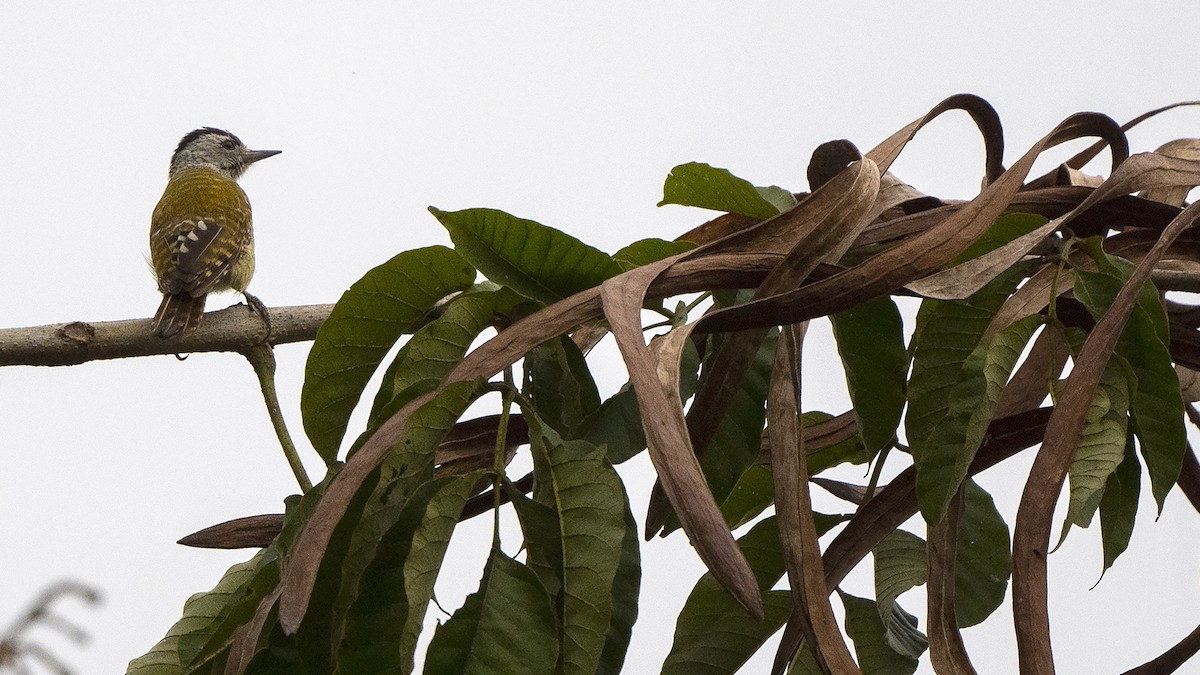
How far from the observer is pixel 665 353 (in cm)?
99

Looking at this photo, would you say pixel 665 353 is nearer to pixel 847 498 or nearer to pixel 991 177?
pixel 847 498

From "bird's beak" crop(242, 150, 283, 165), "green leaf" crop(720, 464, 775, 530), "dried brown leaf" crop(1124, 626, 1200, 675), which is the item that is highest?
"bird's beak" crop(242, 150, 283, 165)

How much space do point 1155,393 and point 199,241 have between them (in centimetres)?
324

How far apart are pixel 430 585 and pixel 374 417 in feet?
0.61

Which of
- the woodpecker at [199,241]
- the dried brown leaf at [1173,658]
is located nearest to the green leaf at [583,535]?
the dried brown leaf at [1173,658]

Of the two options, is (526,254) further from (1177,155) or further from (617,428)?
(1177,155)

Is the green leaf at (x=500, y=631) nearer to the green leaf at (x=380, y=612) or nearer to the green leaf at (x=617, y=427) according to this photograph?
the green leaf at (x=380, y=612)

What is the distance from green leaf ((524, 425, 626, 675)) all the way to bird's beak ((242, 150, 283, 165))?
537cm

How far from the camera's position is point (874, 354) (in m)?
1.20

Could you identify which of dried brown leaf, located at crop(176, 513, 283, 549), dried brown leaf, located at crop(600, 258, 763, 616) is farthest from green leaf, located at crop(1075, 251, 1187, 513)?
dried brown leaf, located at crop(176, 513, 283, 549)

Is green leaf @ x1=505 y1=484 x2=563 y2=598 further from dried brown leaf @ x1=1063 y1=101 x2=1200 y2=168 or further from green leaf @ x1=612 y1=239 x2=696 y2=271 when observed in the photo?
dried brown leaf @ x1=1063 y1=101 x2=1200 y2=168

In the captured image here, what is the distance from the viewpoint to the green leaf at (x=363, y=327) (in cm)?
118

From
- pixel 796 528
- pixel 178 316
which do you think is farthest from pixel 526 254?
pixel 178 316

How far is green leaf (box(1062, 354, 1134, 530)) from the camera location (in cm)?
105
